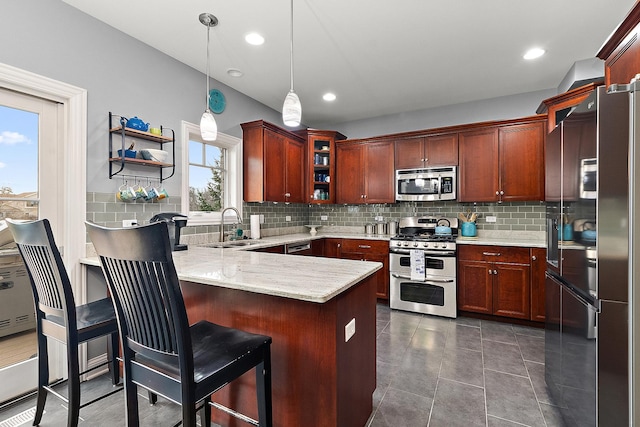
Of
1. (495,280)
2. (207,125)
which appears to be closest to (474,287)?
(495,280)

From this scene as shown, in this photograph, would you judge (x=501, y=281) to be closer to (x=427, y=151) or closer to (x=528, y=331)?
(x=528, y=331)

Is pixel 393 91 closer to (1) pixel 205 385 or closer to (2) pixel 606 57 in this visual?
(2) pixel 606 57

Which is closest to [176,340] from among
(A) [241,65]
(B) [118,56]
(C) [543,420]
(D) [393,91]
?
(C) [543,420]

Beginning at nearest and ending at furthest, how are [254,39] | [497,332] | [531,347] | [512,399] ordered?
[512,399]
[254,39]
[531,347]
[497,332]

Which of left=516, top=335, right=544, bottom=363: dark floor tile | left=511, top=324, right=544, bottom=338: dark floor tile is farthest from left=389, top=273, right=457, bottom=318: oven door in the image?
left=516, top=335, right=544, bottom=363: dark floor tile

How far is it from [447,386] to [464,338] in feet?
3.27

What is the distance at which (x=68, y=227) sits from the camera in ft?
7.36

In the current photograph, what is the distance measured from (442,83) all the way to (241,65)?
235 cm

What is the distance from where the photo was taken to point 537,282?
3236 mm

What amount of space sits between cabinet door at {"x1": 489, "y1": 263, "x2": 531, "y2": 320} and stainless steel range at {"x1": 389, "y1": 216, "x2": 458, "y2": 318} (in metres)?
0.45

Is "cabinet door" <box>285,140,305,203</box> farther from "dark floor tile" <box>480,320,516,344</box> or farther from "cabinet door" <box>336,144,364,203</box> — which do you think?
"dark floor tile" <box>480,320,516,344</box>

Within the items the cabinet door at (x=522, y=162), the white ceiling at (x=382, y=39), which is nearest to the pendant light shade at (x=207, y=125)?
the white ceiling at (x=382, y=39)

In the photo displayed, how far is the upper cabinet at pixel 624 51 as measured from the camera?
162cm

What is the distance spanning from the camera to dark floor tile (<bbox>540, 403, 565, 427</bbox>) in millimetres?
1767
